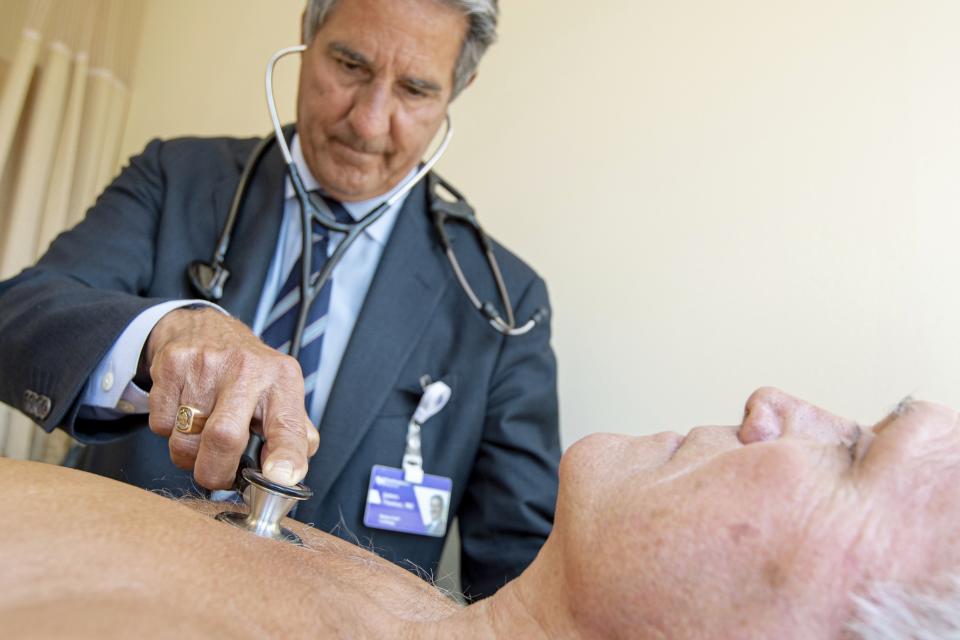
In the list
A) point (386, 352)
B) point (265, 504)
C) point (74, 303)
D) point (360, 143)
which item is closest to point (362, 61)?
point (360, 143)

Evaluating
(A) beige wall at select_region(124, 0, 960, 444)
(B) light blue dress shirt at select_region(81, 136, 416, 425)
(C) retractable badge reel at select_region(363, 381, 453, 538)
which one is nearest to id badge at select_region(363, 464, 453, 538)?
(C) retractable badge reel at select_region(363, 381, 453, 538)

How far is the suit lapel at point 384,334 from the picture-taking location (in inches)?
55.4

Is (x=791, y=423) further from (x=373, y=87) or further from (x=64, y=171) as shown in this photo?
(x=64, y=171)

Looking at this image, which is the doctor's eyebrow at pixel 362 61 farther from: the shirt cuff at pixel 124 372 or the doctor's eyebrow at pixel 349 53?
the shirt cuff at pixel 124 372

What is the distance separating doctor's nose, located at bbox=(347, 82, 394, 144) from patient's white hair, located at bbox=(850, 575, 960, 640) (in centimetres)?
104

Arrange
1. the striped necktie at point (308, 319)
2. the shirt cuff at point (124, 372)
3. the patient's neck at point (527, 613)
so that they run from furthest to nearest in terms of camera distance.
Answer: the striped necktie at point (308, 319)
the shirt cuff at point (124, 372)
the patient's neck at point (527, 613)

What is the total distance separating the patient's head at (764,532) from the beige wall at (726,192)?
0.65 metres

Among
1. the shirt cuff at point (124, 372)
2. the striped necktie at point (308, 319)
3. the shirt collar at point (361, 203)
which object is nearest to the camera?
the shirt cuff at point (124, 372)

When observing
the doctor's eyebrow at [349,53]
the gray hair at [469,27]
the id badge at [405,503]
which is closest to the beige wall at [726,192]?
the gray hair at [469,27]

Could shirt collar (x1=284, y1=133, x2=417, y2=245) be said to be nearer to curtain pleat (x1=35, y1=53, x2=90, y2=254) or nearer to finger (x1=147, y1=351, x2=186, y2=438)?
finger (x1=147, y1=351, x2=186, y2=438)

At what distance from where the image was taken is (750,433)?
84 cm

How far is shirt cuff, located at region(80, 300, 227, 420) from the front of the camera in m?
1.13

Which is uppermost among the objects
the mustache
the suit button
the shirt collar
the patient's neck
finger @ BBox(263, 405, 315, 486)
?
the mustache

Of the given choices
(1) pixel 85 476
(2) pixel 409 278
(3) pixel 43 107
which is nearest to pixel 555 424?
(2) pixel 409 278
